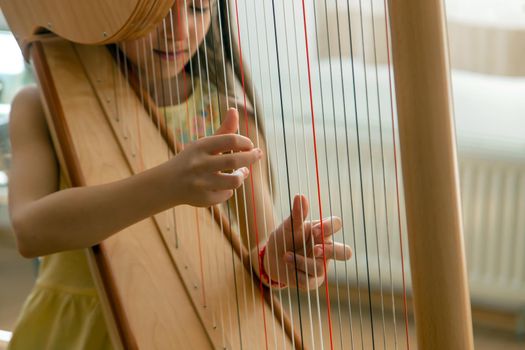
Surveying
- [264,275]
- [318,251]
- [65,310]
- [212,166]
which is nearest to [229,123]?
[212,166]

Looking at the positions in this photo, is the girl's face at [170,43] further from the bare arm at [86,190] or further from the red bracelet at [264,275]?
the red bracelet at [264,275]

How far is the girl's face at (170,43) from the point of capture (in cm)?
119

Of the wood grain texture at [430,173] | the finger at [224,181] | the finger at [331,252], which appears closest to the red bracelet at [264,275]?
the finger at [331,252]

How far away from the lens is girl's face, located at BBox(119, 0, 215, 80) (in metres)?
1.19

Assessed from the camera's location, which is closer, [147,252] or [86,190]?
[86,190]

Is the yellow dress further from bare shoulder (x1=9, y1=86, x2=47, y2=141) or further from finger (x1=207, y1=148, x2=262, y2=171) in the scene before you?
finger (x1=207, y1=148, x2=262, y2=171)

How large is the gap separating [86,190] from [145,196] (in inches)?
4.2

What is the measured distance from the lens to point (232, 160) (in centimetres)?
93

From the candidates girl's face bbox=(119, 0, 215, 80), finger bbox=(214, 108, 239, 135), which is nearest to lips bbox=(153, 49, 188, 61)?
girl's face bbox=(119, 0, 215, 80)

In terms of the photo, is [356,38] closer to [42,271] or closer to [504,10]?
[504,10]

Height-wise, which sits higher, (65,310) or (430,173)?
(430,173)

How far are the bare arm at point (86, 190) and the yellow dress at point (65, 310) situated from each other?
0.08 m

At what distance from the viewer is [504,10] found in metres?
A: 2.01

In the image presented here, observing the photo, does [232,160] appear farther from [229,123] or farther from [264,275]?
[264,275]
